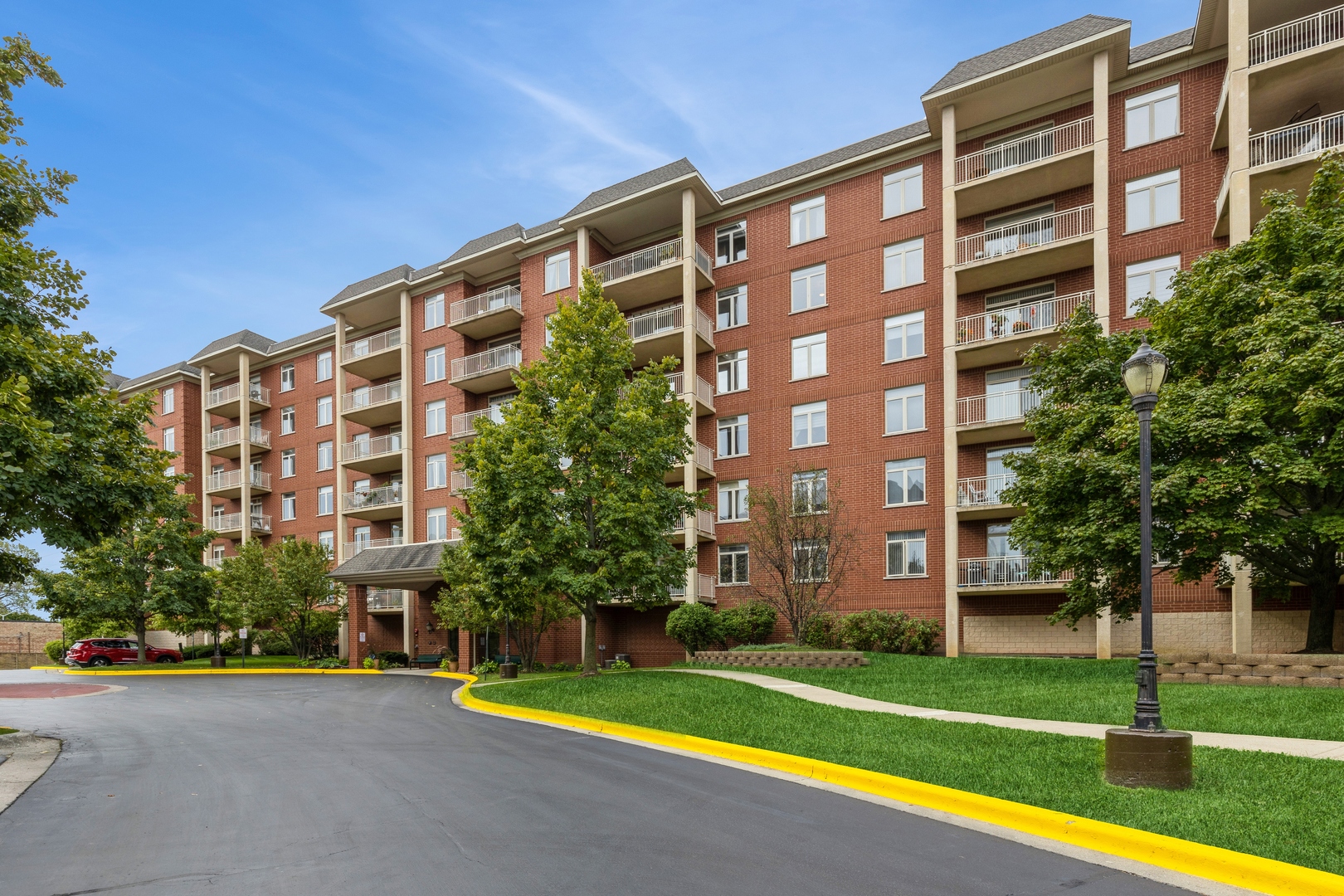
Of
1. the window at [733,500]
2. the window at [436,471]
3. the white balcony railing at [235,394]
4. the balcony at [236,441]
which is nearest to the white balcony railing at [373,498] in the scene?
the window at [436,471]

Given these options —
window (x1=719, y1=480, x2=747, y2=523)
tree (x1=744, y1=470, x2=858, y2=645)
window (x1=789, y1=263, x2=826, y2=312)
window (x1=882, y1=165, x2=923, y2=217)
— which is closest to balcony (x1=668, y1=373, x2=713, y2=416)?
window (x1=719, y1=480, x2=747, y2=523)

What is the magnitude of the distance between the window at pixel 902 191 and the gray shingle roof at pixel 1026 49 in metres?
2.81

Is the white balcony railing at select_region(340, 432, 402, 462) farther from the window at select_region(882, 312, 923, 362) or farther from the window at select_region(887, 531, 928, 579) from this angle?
the window at select_region(887, 531, 928, 579)

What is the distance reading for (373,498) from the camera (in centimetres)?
3862

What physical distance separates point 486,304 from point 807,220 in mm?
14446

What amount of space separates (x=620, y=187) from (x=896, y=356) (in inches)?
485

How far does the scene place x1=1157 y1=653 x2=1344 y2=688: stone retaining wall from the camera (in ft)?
44.4

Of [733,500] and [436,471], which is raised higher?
[436,471]

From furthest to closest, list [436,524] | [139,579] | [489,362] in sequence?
[436,524] < [139,579] < [489,362]

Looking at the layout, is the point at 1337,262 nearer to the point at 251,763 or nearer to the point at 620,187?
the point at 251,763

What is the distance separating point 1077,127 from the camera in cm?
2414

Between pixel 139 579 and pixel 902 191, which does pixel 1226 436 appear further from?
pixel 139 579

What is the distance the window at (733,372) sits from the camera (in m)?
30.0

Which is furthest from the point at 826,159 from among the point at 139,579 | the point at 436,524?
the point at 139,579
